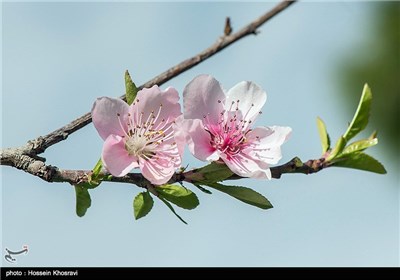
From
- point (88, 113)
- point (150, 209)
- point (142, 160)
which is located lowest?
point (150, 209)

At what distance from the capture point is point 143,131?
1366 mm

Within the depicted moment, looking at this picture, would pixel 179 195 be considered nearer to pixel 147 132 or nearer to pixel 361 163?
pixel 147 132

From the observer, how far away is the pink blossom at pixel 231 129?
1.32 m

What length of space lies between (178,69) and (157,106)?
0.12m

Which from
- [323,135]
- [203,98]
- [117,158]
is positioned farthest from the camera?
[323,135]

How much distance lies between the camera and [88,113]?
1333 mm

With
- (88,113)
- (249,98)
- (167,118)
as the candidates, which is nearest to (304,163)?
(249,98)

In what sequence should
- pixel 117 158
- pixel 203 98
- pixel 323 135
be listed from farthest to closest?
pixel 323 135 < pixel 203 98 < pixel 117 158

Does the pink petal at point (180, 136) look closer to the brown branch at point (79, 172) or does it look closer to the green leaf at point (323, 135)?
the brown branch at point (79, 172)

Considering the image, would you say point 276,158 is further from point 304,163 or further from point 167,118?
point 167,118

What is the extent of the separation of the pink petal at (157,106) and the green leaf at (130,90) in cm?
1

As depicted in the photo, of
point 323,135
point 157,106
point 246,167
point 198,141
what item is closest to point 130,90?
point 157,106

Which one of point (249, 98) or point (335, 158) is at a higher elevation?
point (249, 98)

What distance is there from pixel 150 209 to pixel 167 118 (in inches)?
7.7
